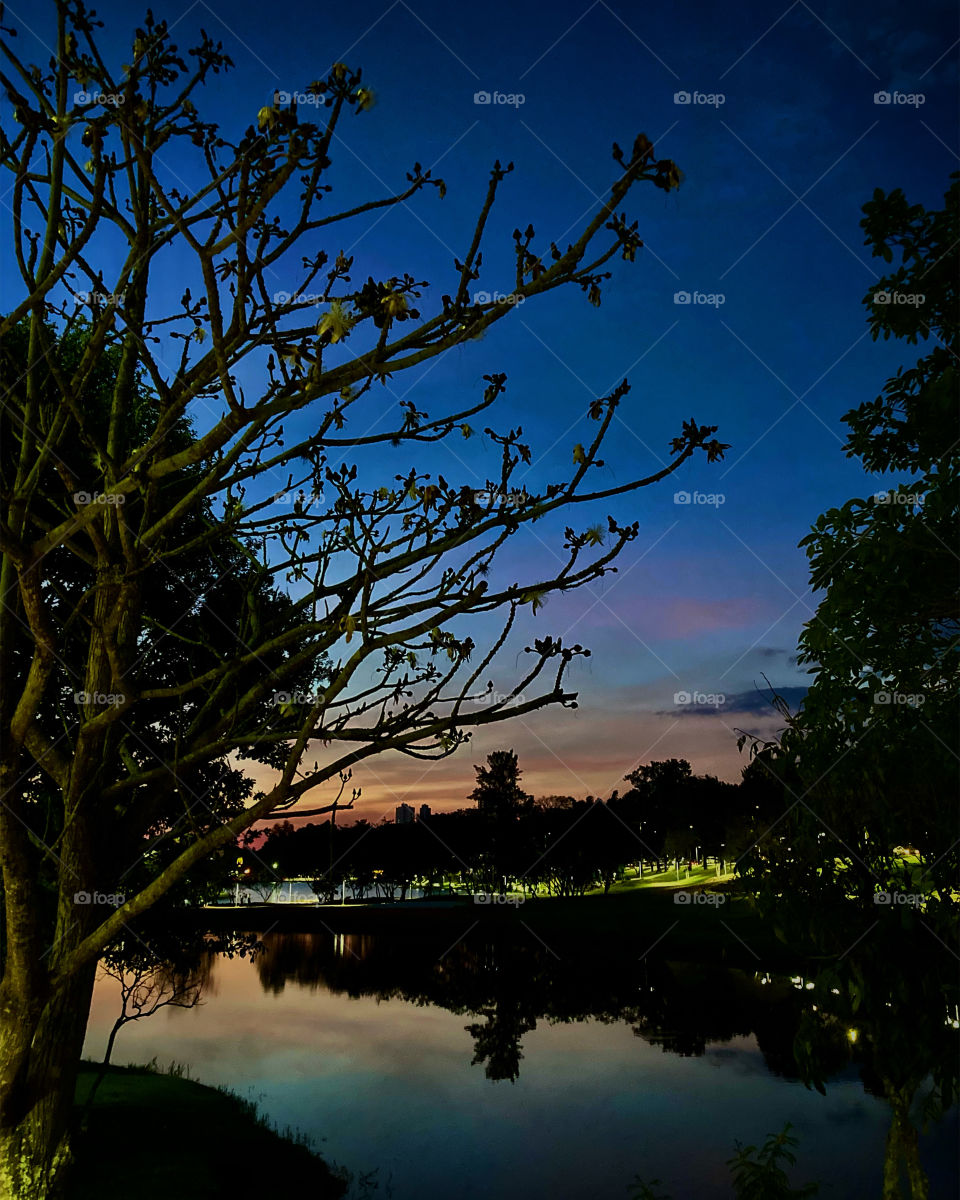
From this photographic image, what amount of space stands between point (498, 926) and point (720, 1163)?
53.2 metres

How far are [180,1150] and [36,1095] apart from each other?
904cm

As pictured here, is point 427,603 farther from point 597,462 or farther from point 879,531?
point 879,531

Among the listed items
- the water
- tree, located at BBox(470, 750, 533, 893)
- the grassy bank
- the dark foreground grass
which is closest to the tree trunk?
the dark foreground grass

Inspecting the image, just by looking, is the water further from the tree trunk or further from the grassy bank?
the tree trunk

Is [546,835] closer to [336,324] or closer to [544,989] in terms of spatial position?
[544,989]

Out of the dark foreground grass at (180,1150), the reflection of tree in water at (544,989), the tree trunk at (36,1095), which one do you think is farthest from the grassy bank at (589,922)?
the tree trunk at (36,1095)

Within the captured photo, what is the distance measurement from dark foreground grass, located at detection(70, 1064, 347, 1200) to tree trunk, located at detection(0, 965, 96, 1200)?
4967mm

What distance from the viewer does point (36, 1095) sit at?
5.80 metres

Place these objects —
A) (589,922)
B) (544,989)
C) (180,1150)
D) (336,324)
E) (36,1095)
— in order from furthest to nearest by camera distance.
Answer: (589,922) < (544,989) < (180,1150) < (36,1095) < (336,324)

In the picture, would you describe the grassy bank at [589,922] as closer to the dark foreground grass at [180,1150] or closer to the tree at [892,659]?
the dark foreground grass at [180,1150]

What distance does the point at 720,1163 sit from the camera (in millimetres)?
16891

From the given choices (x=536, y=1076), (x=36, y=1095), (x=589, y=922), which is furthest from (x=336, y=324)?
(x=589, y=922)

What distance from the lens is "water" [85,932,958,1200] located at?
16.6m

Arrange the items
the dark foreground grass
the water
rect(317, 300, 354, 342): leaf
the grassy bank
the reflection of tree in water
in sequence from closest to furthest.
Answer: rect(317, 300, 354, 342): leaf
the dark foreground grass
the water
the reflection of tree in water
the grassy bank
